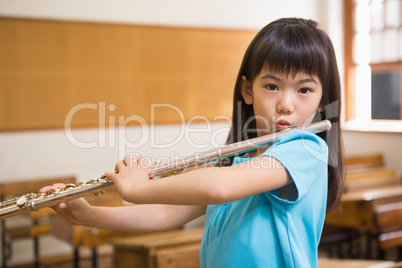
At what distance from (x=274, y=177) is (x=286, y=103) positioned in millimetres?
205

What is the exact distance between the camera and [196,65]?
237 inches

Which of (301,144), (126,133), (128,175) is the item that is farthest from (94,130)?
(301,144)

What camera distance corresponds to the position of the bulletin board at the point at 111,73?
5004mm

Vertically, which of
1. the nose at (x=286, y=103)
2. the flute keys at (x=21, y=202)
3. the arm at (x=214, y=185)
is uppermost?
the nose at (x=286, y=103)

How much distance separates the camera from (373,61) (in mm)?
6359

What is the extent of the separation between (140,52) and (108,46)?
39cm

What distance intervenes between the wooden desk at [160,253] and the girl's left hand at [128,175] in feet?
5.60

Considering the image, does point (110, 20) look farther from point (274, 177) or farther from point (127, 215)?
point (274, 177)

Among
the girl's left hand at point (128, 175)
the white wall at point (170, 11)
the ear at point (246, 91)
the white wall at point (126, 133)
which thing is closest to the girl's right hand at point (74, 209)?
the girl's left hand at point (128, 175)

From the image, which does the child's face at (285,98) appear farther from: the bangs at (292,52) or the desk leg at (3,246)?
the desk leg at (3,246)

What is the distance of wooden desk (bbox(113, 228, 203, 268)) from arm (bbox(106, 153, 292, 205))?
1775mm

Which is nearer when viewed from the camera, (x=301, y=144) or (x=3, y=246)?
(x=301, y=144)

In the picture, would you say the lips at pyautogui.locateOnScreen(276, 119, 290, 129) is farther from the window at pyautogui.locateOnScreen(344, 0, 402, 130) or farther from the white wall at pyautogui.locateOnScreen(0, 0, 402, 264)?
the window at pyautogui.locateOnScreen(344, 0, 402, 130)

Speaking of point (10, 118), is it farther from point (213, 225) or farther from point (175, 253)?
point (213, 225)
